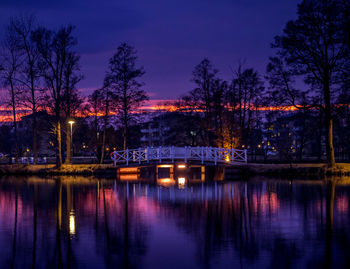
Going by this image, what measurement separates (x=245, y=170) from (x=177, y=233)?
24156 mm

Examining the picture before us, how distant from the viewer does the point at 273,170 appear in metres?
33.7

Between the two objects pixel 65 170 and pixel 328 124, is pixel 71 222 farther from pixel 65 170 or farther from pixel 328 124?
pixel 65 170

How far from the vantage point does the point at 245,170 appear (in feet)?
112

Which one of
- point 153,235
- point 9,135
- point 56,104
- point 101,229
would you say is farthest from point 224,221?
point 9,135

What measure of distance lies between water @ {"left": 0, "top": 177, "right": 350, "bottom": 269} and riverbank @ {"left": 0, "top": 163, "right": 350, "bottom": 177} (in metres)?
15.4

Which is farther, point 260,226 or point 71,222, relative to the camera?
point 71,222

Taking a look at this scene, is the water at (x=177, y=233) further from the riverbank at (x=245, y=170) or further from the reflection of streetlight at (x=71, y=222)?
the riverbank at (x=245, y=170)

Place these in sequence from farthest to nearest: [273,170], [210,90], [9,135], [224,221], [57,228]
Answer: [9,135] → [210,90] → [273,170] → [224,221] → [57,228]

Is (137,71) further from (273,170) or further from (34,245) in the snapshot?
(34,245)

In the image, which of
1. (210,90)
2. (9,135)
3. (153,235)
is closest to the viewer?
(153,235)

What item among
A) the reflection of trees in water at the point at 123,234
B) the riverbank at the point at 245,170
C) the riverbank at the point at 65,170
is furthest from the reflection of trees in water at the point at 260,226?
the riverbank at the point at 65,170

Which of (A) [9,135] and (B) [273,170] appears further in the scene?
(A) [9,135]

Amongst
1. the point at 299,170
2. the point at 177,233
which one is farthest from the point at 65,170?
the point at 177,233

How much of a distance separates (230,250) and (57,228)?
490cm
